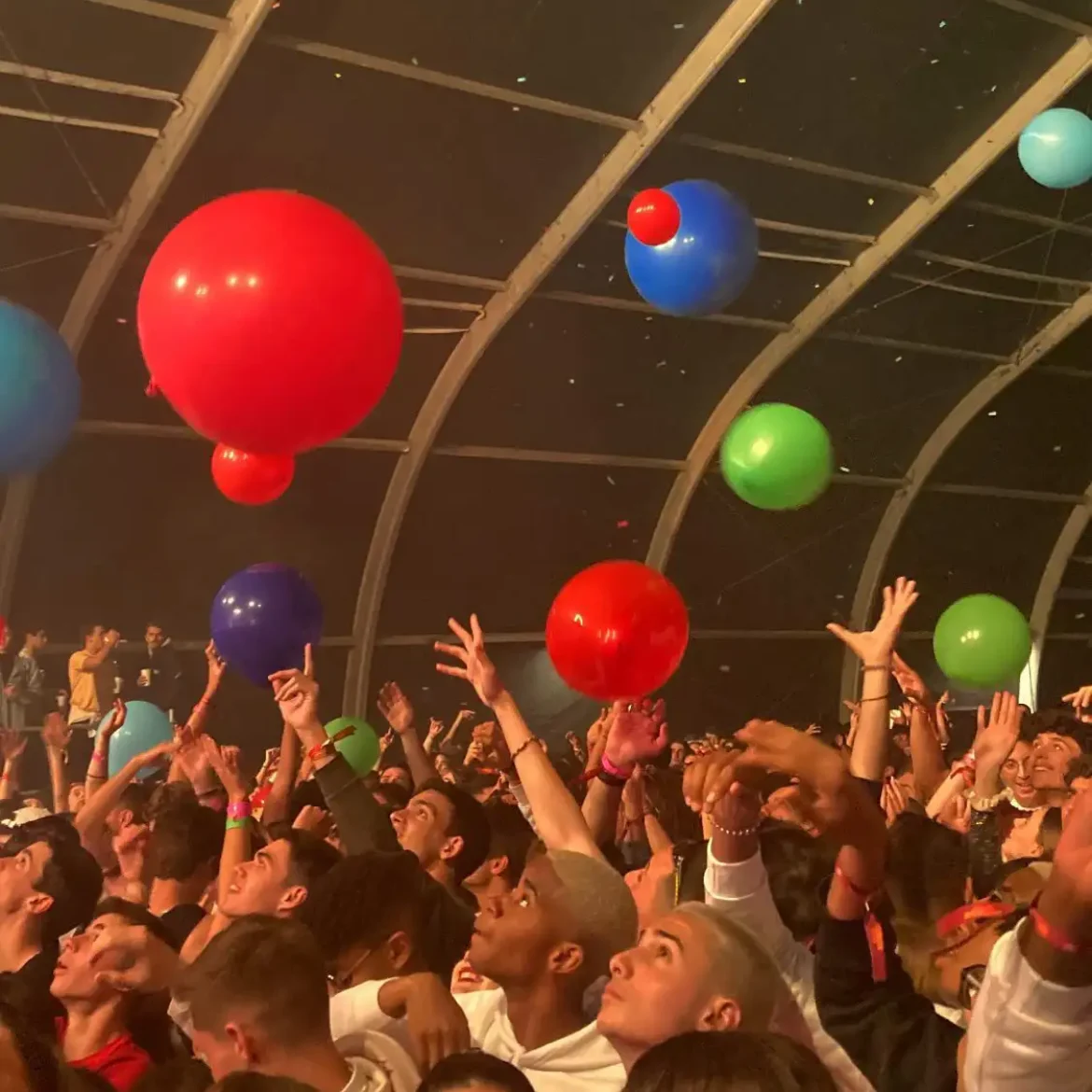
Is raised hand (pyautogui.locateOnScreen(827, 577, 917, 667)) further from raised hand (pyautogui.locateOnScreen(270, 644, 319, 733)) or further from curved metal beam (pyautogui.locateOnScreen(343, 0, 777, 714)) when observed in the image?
curved metal beam (pyautogui.locateOnScreen(343, 0, 777, 714))

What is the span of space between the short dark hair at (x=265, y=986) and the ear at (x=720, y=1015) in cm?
50

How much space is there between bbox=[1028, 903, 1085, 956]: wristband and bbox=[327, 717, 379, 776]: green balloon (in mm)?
3415

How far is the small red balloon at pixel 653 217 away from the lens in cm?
397

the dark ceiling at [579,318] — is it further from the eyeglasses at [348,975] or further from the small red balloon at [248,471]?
the eyeglasses at [348,975]

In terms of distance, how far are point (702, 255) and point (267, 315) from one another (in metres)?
2.29

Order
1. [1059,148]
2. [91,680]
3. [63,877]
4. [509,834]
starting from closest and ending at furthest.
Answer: [63,877]
[509,834]
[1059,148]
[91,680]

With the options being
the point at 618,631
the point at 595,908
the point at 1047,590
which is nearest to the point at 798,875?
the point at 595,908

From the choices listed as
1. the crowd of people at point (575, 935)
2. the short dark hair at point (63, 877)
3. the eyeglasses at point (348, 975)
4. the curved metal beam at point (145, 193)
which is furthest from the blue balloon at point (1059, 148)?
the short dark hair at point (63, 877)

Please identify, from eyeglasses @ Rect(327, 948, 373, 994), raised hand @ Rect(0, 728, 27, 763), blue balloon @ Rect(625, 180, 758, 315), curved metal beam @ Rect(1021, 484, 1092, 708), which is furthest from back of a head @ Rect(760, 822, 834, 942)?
curved metal beam @ Rect(1021, 484, 1092, 708)

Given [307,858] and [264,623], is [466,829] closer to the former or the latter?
[307,858]

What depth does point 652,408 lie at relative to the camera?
7.14 metres

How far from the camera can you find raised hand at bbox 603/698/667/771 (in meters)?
2.50

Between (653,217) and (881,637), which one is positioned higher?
(653,217)

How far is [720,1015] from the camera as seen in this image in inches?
55.0
